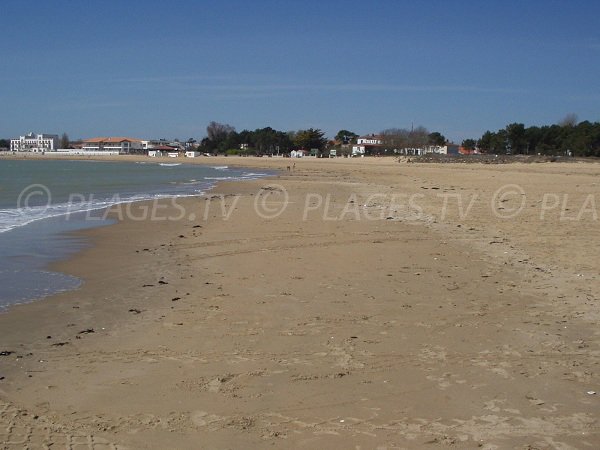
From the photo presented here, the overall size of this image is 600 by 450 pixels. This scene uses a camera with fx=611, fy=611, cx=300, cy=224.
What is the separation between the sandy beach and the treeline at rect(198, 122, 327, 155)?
11917 centimetres

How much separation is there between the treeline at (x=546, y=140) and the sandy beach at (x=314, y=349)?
196 ft

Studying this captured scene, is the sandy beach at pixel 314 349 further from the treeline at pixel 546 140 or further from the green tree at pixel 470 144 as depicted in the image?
the green tree at pixel 470 144

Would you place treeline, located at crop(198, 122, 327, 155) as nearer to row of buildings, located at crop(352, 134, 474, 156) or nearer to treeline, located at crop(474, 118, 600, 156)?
row of buildings, located at crop(352, 134, 474, 156)

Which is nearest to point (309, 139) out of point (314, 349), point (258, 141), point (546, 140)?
point (258, 141)

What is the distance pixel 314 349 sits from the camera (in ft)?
18.3

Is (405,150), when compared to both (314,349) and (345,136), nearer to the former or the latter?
(345,136)

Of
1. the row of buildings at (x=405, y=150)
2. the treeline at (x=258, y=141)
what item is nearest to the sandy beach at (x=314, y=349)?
the row of buildings at (x=405, y=150)

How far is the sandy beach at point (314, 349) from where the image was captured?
158 inches

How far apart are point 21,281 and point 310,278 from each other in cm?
410

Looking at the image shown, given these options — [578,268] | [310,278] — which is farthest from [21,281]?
[578,268]

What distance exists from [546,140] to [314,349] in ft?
263

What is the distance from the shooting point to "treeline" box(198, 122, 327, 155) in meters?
130

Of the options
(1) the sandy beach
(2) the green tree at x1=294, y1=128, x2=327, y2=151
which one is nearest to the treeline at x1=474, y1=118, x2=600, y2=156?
(2) the green tree at x1=294, y1=128, x2=327, y2=151

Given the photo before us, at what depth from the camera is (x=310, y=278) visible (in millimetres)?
8789
